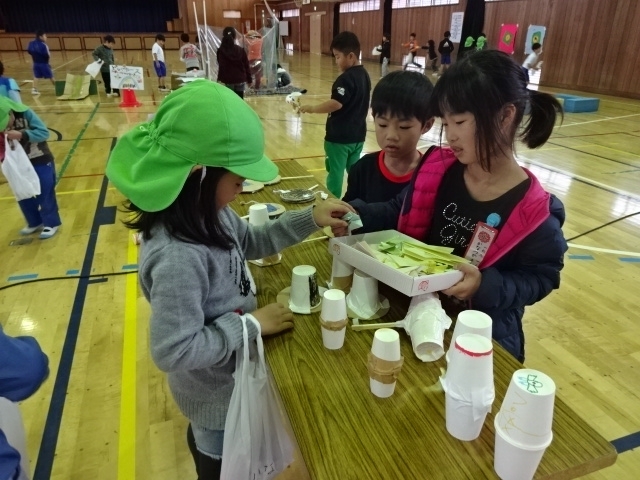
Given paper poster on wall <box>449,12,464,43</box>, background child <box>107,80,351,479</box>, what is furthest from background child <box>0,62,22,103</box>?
paper poster on wall <box>449,12,464,43</box>

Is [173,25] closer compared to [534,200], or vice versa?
[534,200]

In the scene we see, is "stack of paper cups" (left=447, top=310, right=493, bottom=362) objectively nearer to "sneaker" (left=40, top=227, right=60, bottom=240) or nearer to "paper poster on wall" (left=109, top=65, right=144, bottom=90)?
"sneaker" (left=40, top=227, right=60, bottom=240)

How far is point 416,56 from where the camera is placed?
15.7m

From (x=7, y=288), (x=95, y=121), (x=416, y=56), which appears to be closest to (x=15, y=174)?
(x=7, y=288)

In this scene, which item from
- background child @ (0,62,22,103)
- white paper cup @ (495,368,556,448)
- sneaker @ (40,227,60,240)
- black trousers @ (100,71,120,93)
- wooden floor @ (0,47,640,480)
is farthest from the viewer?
black trousers @ (100,71,120,93)

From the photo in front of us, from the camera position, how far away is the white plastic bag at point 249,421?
102 cm

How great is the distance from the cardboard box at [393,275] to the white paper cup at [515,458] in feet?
1.19

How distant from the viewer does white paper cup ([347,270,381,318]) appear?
114 cm

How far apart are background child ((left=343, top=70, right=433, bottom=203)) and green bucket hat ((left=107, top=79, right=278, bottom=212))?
0.78 meters

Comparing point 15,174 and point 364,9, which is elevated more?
point 364,9

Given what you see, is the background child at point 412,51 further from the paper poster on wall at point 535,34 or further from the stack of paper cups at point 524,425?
the stack of paper cups at point 524,425

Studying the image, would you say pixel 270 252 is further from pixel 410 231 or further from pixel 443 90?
pixel 443 90

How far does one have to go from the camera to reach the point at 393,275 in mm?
1063

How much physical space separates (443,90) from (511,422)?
2.66ft
